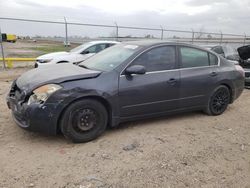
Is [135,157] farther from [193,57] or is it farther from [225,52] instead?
[225,52]

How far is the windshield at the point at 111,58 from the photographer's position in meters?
4.73

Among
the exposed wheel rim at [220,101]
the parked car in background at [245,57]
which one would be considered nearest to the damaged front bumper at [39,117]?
the exposed wheel rim at [220,101]

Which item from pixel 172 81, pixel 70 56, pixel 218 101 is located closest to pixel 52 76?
pixel 172 81

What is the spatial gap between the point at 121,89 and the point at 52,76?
43.2 inches

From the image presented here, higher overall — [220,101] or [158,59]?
[158,59]

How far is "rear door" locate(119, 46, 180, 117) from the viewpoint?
4551 millimetres

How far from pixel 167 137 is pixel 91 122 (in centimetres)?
128

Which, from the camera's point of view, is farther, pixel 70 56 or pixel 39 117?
pixel 70 56

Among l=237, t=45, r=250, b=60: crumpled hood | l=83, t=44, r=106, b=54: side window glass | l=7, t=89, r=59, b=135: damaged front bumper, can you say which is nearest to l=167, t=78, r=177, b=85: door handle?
l=7, t=89, r=59, b=135: damaged front bumper

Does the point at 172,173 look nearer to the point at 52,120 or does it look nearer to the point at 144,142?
the point at 144,142

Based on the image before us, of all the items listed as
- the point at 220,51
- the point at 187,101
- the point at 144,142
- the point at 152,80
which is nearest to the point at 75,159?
the point at 144,142

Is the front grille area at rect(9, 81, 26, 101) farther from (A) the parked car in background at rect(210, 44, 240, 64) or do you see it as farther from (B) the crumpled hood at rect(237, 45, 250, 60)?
(A) the parked car in background at rect(210, 44, 240, 64)

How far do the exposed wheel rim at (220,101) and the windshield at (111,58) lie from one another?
2068 mm

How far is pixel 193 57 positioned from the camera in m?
5.45
